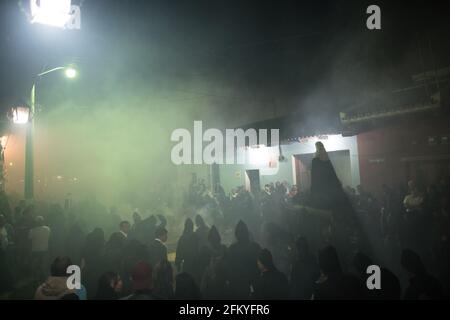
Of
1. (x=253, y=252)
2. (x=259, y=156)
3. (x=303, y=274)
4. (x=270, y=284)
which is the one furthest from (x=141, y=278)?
(x=259, y=156)

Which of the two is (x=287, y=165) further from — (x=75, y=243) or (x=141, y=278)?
(x=141, y=278)

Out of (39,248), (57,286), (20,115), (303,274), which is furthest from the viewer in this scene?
(20,115)

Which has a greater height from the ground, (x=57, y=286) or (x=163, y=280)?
(x=57, y=286)

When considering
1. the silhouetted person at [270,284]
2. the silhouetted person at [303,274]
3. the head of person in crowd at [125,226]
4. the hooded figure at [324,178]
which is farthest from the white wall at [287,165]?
the silhouetted person at [270,284]

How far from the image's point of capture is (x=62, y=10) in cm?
941

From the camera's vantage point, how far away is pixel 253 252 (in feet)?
15.2

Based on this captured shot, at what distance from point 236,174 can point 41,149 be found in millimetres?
14759

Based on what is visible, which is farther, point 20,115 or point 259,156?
point 259,156

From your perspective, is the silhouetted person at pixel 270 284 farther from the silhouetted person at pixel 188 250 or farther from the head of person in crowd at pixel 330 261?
the silhouetted person at pixel 188 250

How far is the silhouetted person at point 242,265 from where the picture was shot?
417 centimetres

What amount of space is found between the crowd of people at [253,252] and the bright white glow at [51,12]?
5350 mm

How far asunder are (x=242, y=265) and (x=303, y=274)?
0.81 meters

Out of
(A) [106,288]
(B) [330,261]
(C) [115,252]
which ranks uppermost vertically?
(B) [330,261]
